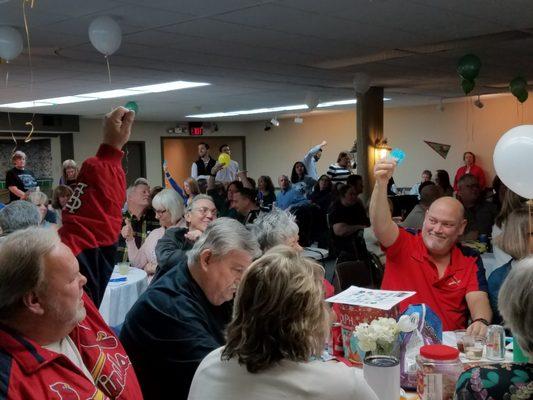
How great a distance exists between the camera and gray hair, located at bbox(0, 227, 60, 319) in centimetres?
144

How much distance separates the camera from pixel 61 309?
4.98 ft

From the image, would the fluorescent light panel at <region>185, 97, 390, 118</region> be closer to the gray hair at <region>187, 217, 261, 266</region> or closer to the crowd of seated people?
the crowd of seated people

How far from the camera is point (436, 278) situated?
119 inches

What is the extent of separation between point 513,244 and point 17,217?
2.98 metres

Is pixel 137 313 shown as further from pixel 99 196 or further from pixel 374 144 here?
pixel 374 144

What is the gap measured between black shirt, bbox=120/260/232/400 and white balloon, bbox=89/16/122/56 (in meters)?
3.03

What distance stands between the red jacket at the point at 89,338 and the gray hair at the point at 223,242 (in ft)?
1.03

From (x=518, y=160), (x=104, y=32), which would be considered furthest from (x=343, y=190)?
(x=518, y=160)

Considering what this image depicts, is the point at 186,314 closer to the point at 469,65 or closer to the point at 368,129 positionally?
the point at 469,65

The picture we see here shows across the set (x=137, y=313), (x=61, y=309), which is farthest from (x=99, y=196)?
(x=61, y=309)

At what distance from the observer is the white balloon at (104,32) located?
4531mm

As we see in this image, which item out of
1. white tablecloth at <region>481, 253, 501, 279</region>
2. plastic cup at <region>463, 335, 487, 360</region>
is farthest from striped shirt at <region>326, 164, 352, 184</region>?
plastic cup at <region>463, 335, 487, 360</region>

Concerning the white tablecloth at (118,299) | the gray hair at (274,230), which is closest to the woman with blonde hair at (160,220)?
the white tablecloth at (118,299)

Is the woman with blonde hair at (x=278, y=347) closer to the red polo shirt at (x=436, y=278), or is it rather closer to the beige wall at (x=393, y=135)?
the red polo shirt at (x=436, y=278)
